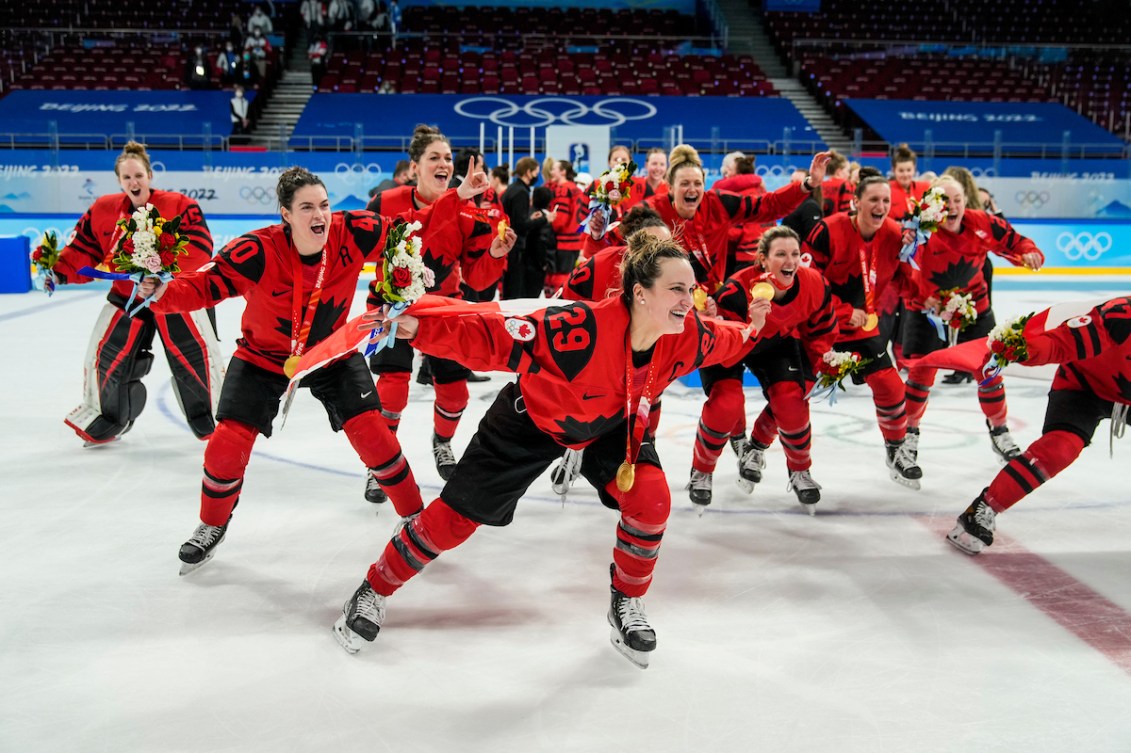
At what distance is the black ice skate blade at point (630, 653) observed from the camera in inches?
123

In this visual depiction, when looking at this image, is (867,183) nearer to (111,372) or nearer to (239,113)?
(111,372)

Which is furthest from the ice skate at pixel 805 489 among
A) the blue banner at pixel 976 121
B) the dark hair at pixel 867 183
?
the blue banner at pixel 976 121

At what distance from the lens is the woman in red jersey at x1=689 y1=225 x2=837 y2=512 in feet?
15.0

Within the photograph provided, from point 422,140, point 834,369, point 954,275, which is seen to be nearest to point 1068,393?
point 834,369

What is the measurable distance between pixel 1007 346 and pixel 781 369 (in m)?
1.10

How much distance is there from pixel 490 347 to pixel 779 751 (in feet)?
4.23

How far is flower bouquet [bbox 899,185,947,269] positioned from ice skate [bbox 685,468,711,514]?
1630 millimetres

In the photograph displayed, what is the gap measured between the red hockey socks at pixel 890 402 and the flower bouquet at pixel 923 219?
2.30 feet

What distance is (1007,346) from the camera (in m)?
3.77

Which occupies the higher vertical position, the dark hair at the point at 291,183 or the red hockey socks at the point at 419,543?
the dark hair at the point at 291,183

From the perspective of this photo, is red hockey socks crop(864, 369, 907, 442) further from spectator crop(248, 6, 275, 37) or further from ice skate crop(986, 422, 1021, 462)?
spectator crop(248, 6, 275, 37)

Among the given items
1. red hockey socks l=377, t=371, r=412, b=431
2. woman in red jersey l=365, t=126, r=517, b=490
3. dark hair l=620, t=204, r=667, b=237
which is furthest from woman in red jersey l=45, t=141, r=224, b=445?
dark hair l=620, t=204, r=667, b=237

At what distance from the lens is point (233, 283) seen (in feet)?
12.3

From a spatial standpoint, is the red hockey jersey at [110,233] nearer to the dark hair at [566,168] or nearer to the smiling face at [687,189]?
the smiling face at [687,189]
